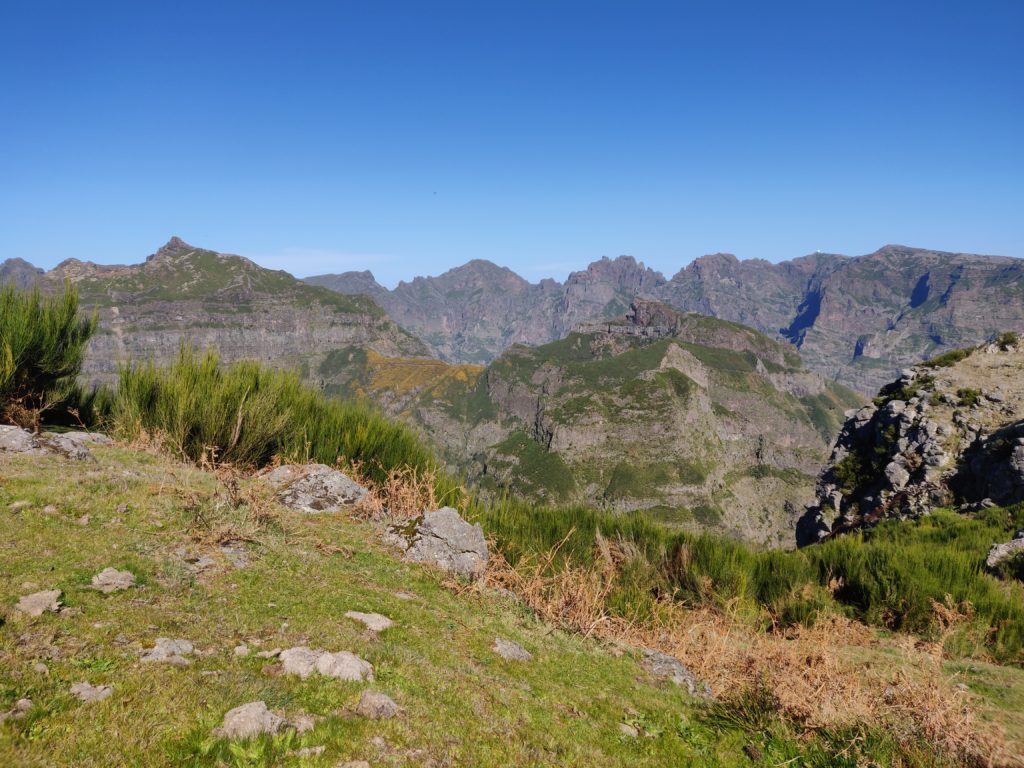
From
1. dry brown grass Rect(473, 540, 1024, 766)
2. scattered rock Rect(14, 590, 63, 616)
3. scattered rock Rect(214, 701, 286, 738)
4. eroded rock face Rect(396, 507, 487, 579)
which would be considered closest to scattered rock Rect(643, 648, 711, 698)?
dry brown grass Rect(473, 540, 1024, 766)

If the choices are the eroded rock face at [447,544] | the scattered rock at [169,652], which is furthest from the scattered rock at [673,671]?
the scattered rock at [169,652]

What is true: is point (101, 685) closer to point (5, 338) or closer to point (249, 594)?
point (249, 594)

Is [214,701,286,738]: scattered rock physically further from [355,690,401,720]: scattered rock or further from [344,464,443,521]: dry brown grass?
[344,464,443,521]: dry brown grass

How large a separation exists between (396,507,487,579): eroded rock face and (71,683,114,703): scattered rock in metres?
5.21

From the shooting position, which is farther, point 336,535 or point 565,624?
point 336,535

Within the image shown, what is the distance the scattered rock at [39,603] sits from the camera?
4266mm

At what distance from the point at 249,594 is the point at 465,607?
281 centimetres

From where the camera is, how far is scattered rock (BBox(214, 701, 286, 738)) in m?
3.33

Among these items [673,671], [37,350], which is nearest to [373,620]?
[673,671]

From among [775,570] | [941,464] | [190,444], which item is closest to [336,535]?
[190,444]

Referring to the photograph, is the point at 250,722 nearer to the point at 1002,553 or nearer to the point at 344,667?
the point at 344,667

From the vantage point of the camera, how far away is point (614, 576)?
32.1ft

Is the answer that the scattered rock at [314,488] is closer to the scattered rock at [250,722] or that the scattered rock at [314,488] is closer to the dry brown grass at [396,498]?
the dry brown grass at [396,498]

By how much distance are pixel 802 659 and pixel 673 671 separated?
1.57 m
